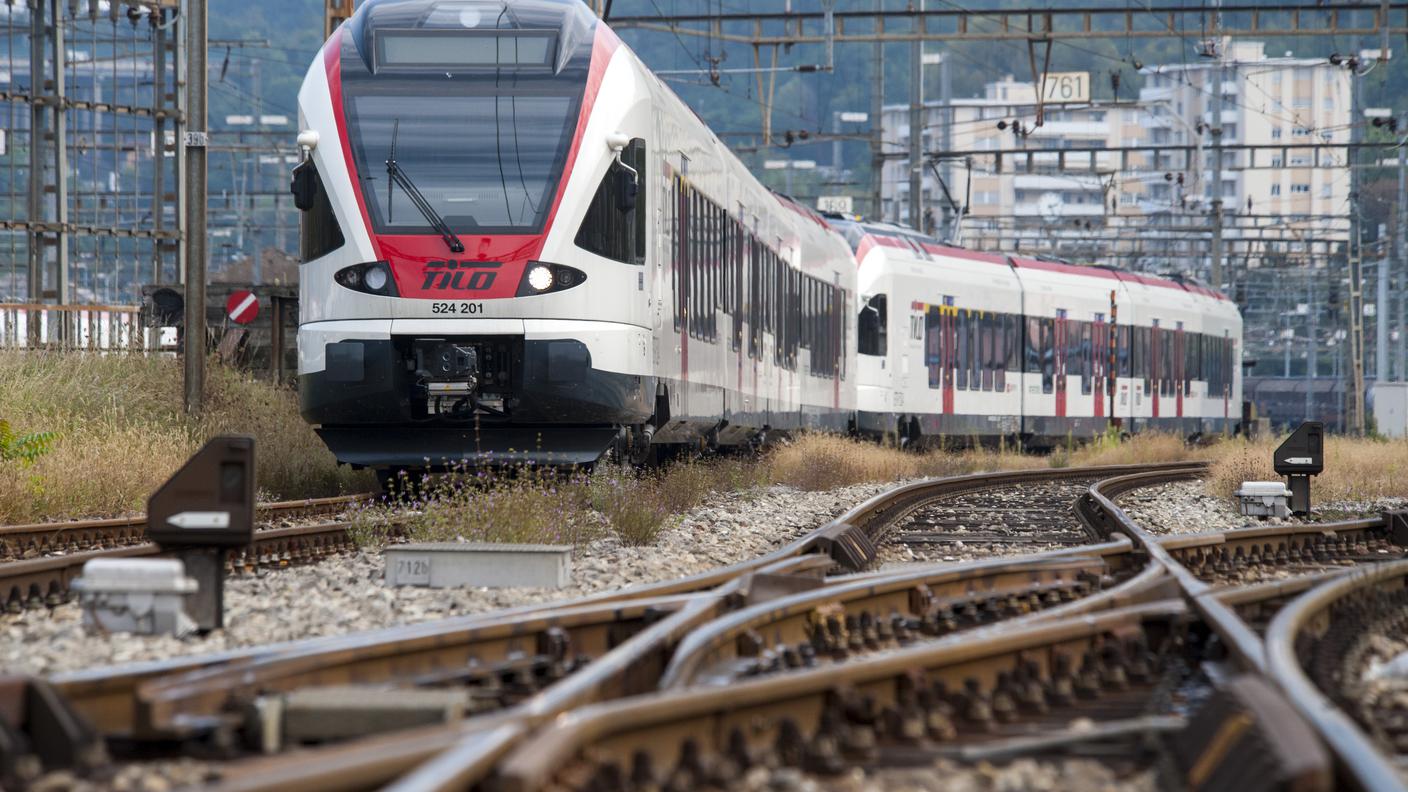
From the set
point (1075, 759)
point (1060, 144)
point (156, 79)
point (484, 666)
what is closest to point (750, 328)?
point (484, 666)

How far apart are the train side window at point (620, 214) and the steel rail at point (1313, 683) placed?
5479mm

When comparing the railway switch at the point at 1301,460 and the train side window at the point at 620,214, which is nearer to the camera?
the train side window at the point at 620,214

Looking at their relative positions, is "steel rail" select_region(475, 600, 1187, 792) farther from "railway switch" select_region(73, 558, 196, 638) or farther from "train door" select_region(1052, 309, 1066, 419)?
"train door" select_region(1052, 309, 1066, 419)

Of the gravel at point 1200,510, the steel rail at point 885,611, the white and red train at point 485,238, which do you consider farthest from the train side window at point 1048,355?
the steel rail at point 885,611

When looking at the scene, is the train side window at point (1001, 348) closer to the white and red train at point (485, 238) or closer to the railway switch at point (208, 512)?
the white and red train at point (485, 238)

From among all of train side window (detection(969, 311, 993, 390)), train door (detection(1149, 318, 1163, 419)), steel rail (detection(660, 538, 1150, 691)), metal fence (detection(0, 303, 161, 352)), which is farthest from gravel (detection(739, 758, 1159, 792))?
train door (detection(1149, 318, 1163, 419))

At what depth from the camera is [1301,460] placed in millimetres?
14492

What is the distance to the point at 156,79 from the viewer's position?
30844 mm

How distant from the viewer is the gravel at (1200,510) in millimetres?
13680

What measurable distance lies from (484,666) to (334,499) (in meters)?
7.76

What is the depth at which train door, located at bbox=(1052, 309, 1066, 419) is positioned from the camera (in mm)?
30656

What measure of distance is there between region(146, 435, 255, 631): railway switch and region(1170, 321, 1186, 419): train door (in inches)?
1173

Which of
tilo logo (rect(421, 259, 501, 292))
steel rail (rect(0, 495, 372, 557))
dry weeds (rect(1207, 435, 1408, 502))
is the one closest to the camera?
steel rail (rect(0, 495, 372, 557))

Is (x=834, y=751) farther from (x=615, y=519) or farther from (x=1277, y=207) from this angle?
(x=1277, y=207)
